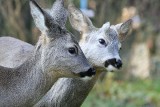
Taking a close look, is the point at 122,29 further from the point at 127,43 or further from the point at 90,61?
the point at 127,43

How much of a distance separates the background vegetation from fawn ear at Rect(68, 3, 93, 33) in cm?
212

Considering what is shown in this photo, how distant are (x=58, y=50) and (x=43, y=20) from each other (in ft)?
1.31

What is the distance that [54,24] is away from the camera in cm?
906

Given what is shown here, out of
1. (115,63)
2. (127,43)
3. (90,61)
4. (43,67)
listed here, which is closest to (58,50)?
(43,67)

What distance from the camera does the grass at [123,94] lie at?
54.0ft

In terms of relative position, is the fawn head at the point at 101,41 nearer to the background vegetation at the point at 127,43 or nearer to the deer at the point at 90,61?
the deer at the point at 90,61

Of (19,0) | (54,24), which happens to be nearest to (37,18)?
(54,24)

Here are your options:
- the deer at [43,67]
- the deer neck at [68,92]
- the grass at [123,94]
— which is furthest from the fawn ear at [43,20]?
the grass at [123,94]

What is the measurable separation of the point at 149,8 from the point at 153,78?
1.91 m

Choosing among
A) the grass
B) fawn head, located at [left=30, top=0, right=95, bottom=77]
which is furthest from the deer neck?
the grass

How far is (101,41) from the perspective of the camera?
10.3 meters

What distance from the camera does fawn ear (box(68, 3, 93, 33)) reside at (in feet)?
35.2

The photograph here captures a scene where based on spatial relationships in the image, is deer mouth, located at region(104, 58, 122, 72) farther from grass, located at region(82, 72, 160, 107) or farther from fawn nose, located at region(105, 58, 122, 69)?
grass, located at region(82, 72, 160, 107)

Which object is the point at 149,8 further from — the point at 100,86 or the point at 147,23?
the point at 100,86
